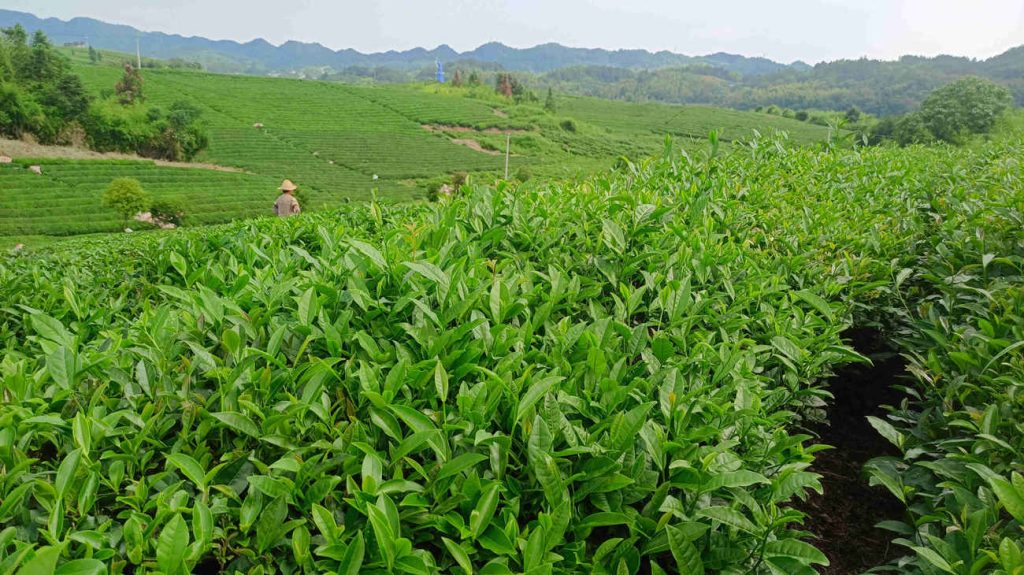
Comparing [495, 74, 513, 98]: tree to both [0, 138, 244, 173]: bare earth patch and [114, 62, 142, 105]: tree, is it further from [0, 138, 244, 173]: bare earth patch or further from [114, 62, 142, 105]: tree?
[0, 138, 244, 173]: bare earth patch

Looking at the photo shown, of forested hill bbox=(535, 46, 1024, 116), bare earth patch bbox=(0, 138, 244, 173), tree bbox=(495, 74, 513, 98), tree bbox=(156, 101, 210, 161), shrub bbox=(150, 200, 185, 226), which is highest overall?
forested hill bbox=(535, 46, 1024, 116)

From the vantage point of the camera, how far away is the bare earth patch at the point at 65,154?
40.4 meters

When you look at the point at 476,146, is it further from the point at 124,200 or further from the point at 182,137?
the point at 124,200

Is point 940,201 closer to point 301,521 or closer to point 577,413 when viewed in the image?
point 577,413

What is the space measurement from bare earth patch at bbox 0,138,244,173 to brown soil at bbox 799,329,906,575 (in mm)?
49464

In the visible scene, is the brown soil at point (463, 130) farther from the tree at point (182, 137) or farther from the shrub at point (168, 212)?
the shrub at point (168, 212)

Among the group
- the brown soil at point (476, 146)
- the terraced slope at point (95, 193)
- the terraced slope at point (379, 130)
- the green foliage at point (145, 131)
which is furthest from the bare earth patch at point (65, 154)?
the brown soil at point (476, 146)

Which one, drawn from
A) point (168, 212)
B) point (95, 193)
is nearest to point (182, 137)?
point (95, 193)


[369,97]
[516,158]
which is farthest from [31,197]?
[369,97]

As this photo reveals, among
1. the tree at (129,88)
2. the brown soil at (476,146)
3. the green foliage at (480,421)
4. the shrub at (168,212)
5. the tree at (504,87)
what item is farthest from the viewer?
the tree at (504,87)

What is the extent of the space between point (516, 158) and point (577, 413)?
6018 centimetres

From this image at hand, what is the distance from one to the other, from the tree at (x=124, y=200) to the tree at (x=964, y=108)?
47726mm

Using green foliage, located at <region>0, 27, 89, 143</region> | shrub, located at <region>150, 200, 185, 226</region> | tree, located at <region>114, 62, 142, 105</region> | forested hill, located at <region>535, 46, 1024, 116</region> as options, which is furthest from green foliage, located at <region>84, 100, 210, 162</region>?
forested hill, located at <region>535, 46, 1024, 116</region>

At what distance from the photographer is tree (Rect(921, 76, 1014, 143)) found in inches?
1537
